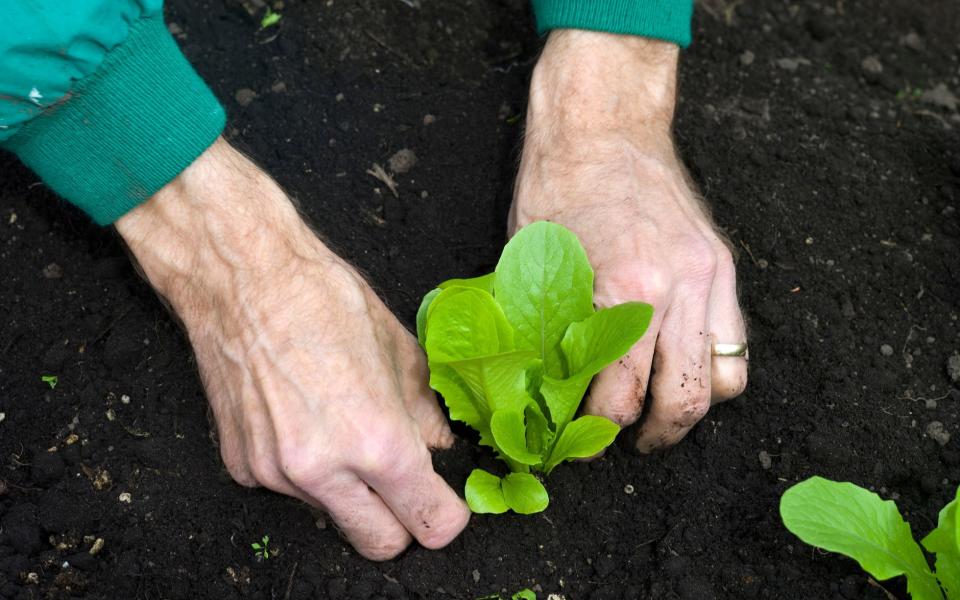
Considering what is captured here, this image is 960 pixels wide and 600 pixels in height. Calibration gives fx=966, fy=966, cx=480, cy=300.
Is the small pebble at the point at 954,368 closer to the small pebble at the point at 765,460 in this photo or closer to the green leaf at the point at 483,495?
the small pebble at the point at 765,460

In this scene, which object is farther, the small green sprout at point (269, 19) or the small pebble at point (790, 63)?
the small pebble at point (790, 63)

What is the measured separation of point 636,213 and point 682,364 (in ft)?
0.89

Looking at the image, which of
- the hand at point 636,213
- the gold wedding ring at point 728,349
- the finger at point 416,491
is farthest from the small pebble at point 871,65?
the finger at point 416,491

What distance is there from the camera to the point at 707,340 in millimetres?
1543

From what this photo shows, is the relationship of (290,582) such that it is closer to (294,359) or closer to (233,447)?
(233,447)

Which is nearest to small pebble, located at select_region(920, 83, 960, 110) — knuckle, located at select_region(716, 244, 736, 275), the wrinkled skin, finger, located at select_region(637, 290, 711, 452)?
the wrinkled skin

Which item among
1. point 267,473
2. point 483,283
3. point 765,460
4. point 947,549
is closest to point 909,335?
point 765,460

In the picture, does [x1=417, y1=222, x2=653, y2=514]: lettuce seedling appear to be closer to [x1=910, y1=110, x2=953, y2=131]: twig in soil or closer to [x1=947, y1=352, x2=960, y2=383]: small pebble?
[x1=947, y1=352, x2=960, y2=383]: small pebble

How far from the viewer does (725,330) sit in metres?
1.59

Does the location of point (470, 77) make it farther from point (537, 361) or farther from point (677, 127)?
point (537, 361)

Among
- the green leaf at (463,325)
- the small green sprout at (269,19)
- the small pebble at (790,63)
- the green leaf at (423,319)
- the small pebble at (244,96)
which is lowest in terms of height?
the small pebble at (790,63)

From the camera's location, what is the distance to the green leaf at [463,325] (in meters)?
1.39

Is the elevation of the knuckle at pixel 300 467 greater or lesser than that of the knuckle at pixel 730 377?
greater

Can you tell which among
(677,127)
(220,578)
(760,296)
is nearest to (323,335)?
(220,578)
